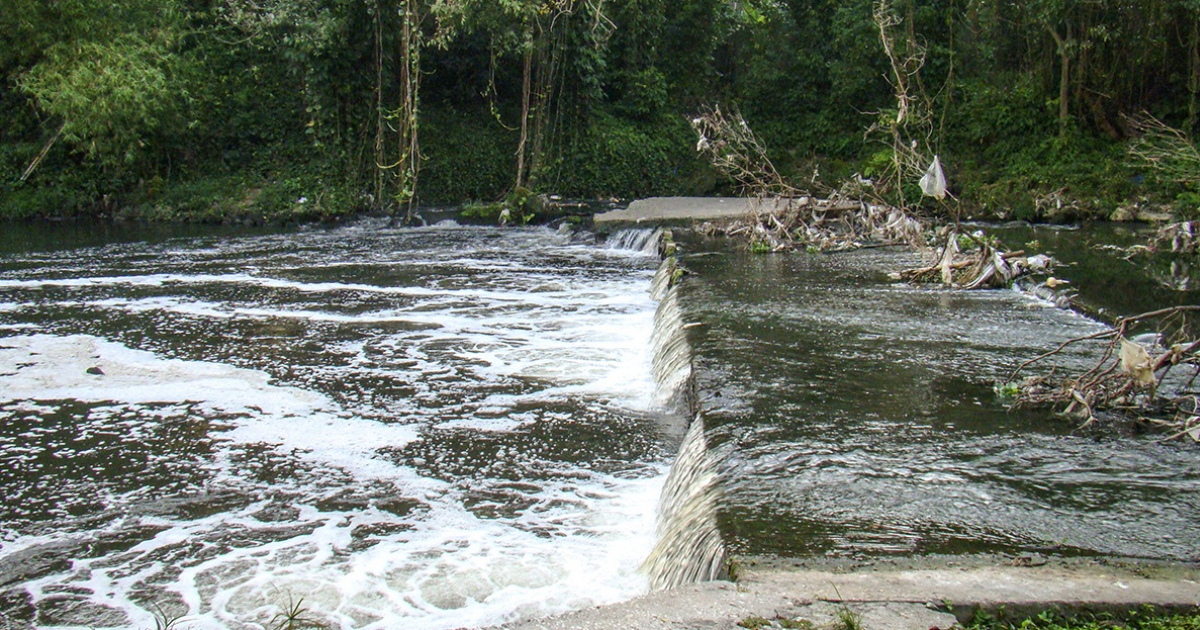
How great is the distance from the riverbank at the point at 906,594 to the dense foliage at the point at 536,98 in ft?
49.0

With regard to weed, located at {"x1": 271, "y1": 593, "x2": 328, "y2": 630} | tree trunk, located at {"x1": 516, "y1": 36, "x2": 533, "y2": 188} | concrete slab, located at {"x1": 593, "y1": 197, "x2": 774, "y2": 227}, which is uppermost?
tree trunk, located at {"x1": 516, "y1": 36, "x2": 533, "y2": 188}

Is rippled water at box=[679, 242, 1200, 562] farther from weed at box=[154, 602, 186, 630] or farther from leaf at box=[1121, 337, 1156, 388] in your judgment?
weed at box=[154, 602, 186, 630]

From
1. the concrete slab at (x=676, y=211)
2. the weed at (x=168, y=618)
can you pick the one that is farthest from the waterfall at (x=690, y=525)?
the concrete slab at (x=676, y=211)

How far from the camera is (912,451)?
5188 mm

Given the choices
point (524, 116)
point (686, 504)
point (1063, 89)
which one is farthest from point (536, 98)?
point (686, 504)

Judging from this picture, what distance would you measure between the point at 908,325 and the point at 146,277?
33.0 ft

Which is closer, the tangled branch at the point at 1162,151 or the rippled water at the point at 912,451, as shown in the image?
the rippled water at the point at 912,451

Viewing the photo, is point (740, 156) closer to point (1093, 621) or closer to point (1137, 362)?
point (1137, 362)

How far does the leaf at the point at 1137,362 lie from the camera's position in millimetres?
5254

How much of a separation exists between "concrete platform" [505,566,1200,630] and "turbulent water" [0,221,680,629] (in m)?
1.01

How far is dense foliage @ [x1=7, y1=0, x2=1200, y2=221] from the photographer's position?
62.1 ft

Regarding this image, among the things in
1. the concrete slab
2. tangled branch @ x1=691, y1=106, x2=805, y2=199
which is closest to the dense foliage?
tangled branch @ x1=691, y1=106, x2=805, y2=199

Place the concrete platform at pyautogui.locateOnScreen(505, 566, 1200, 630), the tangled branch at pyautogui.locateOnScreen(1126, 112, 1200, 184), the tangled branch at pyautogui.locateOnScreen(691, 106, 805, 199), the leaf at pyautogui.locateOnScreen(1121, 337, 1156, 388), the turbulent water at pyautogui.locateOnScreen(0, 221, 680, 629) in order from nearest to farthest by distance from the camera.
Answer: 1. the concrete platform at pyautogui.locateOnScreen(505, 566, 1200, 630)
2. the turbulent water at pyautogui.locateOnScreen(0, 221, 680, 629)
3. the leaf at pyautogui.locateOnScreen(1121, 337, 1156, 388)
4. the tangled branch at pyautogui.locateOnScreen(691, 106, 805, 199)
5. the tangled branch at pyautogui.locateOnScreen(1126, 112, 1200, 184)

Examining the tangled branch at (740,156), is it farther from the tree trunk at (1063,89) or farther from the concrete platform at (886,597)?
the concrete platform at (886,597)
